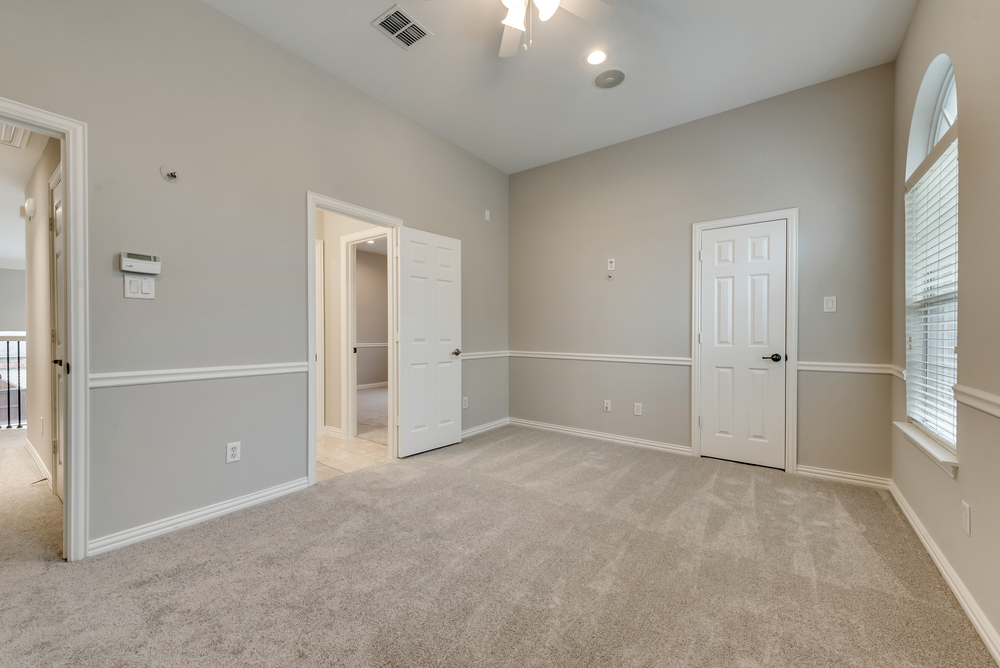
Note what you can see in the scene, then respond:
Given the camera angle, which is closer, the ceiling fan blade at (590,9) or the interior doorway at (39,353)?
the interior doorway at (39,353)

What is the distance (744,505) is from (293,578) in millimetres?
2619

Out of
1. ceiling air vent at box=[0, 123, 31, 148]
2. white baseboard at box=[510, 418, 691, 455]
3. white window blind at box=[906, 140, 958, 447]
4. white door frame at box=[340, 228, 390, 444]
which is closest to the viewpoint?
white window blind at box=[906, 140, 958, 447]

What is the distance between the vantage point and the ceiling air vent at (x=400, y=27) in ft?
8.20

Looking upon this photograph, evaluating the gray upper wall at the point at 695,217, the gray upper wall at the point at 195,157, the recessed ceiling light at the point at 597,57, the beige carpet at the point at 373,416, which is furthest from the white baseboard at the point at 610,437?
the recessed ceiling light at the point at 597,57

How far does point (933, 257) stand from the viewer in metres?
2.24

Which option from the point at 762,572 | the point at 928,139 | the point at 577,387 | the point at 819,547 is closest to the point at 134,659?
the point at 762,572

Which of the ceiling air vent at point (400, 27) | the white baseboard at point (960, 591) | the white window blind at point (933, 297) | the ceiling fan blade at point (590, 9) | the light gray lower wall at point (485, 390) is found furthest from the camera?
the light gray lower wall at point (485, 390)

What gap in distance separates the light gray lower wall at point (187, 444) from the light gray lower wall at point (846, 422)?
379cm

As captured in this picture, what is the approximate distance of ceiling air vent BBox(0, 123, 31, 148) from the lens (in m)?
2.62

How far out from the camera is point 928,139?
8.08 feet

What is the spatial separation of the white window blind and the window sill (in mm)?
47

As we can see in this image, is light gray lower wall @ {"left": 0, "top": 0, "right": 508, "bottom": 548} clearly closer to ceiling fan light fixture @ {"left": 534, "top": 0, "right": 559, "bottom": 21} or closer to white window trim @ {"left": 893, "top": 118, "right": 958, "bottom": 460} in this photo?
ceiling fan light fixture @ {"left": 534, "top": 0, "right": 559, "bottom": 21}

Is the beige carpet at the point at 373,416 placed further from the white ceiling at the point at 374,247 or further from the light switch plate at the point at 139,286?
the white ceiling at the point at 374,247

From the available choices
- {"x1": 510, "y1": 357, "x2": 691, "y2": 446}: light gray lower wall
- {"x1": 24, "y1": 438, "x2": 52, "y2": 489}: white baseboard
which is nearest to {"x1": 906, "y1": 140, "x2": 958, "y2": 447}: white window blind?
{"x1": 510, "y1": 357, "x2": 691, "y2": 446}: light gray lower wall
